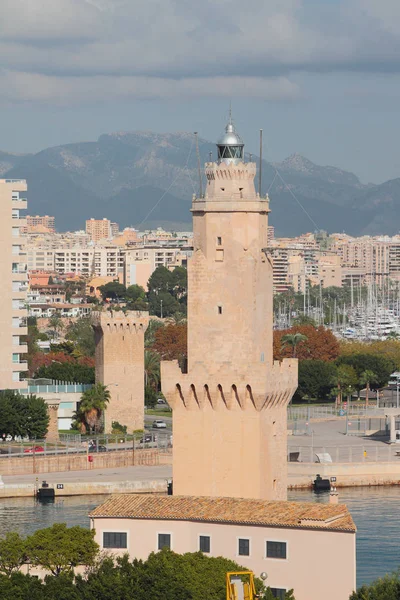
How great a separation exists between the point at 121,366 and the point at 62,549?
139 ft

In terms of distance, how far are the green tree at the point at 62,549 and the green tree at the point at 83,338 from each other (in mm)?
73717

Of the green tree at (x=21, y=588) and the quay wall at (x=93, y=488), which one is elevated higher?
the quay wall at (x=93, y=488)

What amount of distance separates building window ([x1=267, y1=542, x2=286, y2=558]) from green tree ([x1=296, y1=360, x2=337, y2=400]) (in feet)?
221

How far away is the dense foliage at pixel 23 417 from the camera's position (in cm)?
7506

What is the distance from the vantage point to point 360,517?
58.4m

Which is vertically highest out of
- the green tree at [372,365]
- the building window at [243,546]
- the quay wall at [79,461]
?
the green tree at [372,365]

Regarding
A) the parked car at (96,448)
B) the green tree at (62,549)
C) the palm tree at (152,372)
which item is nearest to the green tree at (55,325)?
the palm tree at (152,372)

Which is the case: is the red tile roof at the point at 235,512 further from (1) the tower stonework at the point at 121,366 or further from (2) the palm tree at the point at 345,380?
(2) the palm tree at the point at 345,380

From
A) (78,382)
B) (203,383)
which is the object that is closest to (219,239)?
(203,383)

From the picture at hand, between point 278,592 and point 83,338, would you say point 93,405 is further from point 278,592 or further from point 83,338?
point 83,338

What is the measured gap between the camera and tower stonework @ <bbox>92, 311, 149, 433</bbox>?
265ft

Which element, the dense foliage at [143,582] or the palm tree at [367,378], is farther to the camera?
the palm tree at [367,378]

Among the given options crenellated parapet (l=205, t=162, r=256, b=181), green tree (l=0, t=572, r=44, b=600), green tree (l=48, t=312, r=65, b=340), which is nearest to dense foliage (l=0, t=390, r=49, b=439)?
crenellated parapet (l=205, t=162, r=256, b=181)

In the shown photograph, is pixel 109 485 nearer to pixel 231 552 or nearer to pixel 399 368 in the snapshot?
pixel 231 552
